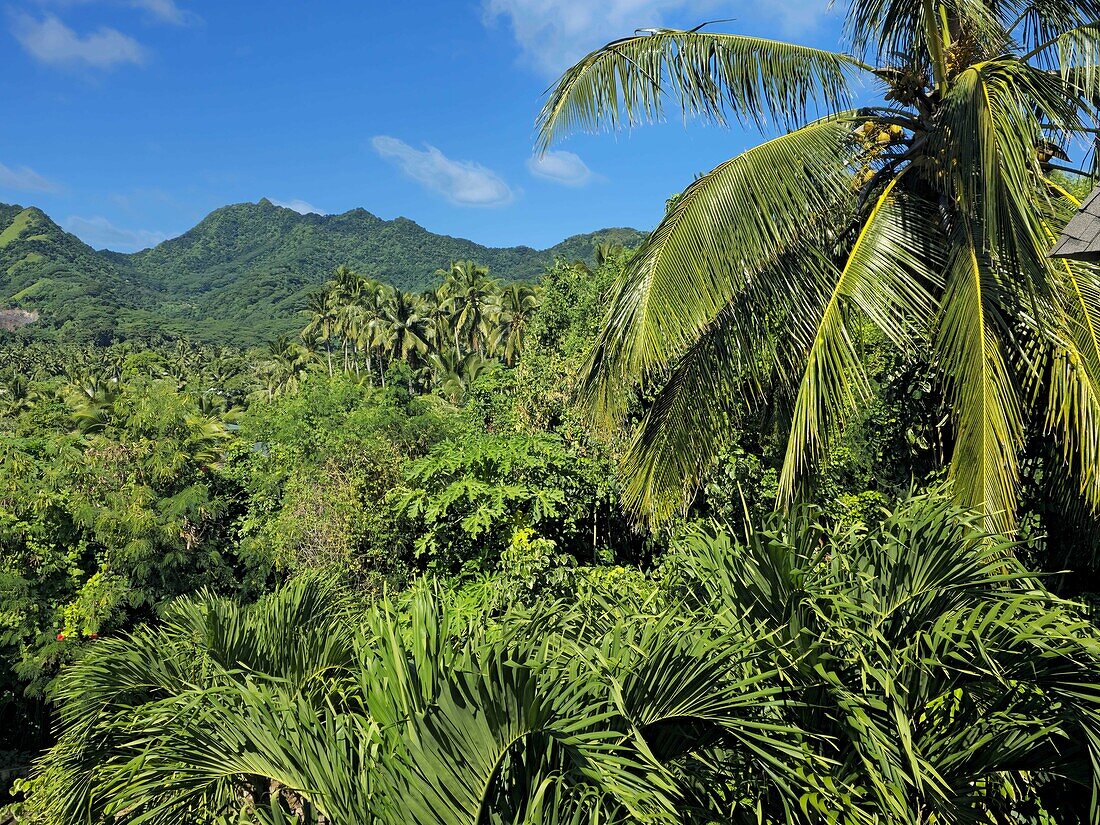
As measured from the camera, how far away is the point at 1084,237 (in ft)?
11.8

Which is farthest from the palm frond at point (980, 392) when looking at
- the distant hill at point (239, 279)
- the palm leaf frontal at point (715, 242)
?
the distant hill at point (239, 279)

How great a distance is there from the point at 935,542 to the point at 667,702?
1.64 m

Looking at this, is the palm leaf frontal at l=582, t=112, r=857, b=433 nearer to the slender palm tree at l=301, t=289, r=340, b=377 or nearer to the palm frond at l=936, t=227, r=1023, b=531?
the palm frond at l=936, t=227, r=1023, b=531

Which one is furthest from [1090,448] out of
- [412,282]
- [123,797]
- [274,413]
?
[412,282]

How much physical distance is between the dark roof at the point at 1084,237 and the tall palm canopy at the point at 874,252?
0.23 metres

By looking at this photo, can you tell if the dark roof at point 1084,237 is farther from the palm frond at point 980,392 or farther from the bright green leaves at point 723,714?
the bright green leaves at point 723,714

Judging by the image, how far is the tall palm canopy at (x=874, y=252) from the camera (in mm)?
4383

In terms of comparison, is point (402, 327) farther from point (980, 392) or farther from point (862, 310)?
point (980, 392)

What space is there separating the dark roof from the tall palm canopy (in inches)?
9.3

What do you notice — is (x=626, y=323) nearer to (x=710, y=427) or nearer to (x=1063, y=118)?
(x=710, y=427)

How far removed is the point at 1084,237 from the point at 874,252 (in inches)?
60.5

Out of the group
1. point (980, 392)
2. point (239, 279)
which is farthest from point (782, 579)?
point (239, 279)

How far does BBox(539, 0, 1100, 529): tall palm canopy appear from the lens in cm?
438

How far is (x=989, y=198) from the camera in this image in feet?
12.9
